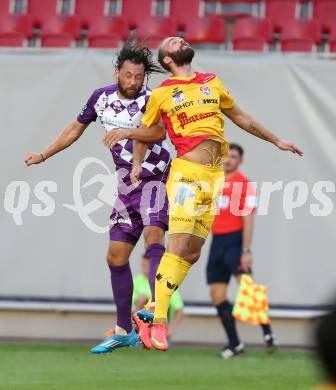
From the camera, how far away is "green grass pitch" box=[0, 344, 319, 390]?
7.52 meters

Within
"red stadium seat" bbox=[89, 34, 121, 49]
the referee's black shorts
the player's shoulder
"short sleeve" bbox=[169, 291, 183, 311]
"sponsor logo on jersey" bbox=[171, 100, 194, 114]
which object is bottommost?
"short sleeve" bbox=[169, 291, 183, 311]

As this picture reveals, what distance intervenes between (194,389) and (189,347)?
3.80 m

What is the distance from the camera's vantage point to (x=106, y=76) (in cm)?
1090

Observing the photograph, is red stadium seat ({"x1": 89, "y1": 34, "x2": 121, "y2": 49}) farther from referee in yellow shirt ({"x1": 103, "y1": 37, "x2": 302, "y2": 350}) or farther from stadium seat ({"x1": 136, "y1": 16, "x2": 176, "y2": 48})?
referee in yellow shirt ({"x1": 103, "y1": 37, "x2": 302, "y2": 350})

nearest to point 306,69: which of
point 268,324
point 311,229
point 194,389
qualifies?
point 311,229

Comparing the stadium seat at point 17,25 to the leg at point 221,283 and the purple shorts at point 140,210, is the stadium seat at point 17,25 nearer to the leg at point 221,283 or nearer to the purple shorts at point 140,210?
the leg at point 221,283

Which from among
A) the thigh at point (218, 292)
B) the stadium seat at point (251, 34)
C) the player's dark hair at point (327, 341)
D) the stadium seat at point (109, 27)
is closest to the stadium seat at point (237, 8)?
the stadium seat at point (251, 34)

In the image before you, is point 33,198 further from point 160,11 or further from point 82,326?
point 160,11

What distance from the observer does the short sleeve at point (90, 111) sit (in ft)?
21.6

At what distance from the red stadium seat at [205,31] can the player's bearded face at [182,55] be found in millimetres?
7426

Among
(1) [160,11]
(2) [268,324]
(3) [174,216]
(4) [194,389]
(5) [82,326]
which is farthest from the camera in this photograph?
(1) [160,11]

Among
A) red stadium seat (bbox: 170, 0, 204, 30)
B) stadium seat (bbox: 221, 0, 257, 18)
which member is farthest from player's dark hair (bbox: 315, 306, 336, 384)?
stadium seat (bbox: 221, 0, 257, 18)

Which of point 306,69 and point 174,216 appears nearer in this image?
point 174,216

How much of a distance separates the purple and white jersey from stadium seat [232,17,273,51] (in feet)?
22.4
